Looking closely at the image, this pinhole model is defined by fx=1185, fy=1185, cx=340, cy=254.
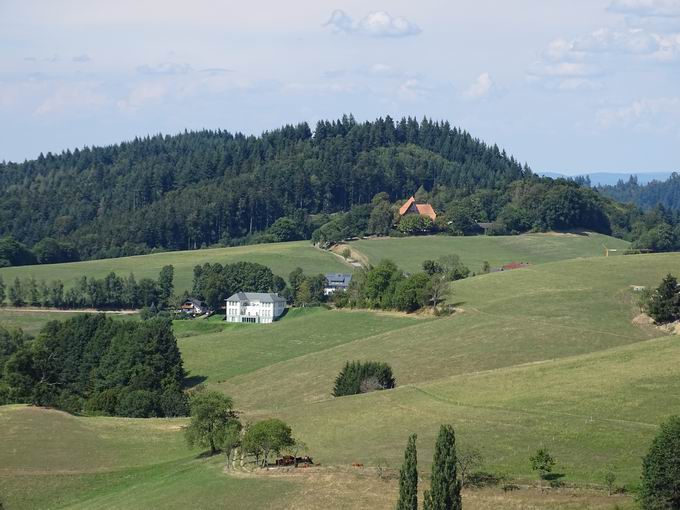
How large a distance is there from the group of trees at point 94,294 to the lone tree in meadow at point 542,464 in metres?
107

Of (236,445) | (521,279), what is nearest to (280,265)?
(521,279)

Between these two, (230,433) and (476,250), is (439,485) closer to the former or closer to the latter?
(230,433)

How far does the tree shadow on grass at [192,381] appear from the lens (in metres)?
106

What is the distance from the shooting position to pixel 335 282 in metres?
162

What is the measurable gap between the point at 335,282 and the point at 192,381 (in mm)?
57101

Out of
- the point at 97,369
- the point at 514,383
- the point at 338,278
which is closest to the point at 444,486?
the point at 514,383

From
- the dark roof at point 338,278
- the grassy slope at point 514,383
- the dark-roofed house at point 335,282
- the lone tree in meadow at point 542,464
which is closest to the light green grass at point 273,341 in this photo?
the grassy slope at point 514,383

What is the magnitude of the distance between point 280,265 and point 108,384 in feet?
239

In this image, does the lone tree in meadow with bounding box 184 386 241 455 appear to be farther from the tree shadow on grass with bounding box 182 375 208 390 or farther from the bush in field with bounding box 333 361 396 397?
the tree shadow on grass with bounding box 182 375 208 390

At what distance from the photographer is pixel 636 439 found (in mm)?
63406

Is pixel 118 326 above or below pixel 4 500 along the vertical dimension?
above

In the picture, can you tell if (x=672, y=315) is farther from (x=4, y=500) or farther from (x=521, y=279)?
(x=4, y=500)

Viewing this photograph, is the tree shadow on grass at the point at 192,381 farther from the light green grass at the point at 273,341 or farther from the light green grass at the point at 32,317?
the light green grass at the point at 32,317

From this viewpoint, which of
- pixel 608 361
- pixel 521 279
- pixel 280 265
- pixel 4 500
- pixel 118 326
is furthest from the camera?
pixel 280 265
